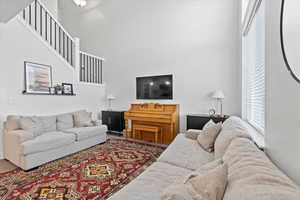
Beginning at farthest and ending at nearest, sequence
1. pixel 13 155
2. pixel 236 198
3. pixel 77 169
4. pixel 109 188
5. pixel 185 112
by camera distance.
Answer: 1. pixel 185 112
2. pixel 13 155
3. pixel 77 169
4. pixel 109 188
5. pixel 236 198

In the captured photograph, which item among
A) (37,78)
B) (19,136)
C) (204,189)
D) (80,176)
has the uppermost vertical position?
(37,78)

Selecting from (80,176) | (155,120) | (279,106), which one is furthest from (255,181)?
(155,120)

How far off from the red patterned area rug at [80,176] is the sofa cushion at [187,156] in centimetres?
71

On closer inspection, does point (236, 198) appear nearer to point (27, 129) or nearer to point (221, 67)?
point (27, 129)

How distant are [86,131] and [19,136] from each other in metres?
1.12

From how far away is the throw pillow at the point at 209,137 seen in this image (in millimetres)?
1979

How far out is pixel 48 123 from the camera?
3.09 metres

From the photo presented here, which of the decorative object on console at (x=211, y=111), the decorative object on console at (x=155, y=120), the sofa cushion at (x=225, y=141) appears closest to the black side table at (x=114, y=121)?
the decorative object on console at (x=155, y=120)

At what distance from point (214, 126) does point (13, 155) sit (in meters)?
3.29

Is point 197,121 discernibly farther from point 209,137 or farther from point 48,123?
point 48,123

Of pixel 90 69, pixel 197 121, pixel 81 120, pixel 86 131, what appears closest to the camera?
pixel 86 131

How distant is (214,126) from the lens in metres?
2.11

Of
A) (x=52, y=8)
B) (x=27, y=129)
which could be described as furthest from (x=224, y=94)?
(x=52, y=8)

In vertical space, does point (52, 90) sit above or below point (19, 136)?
above
